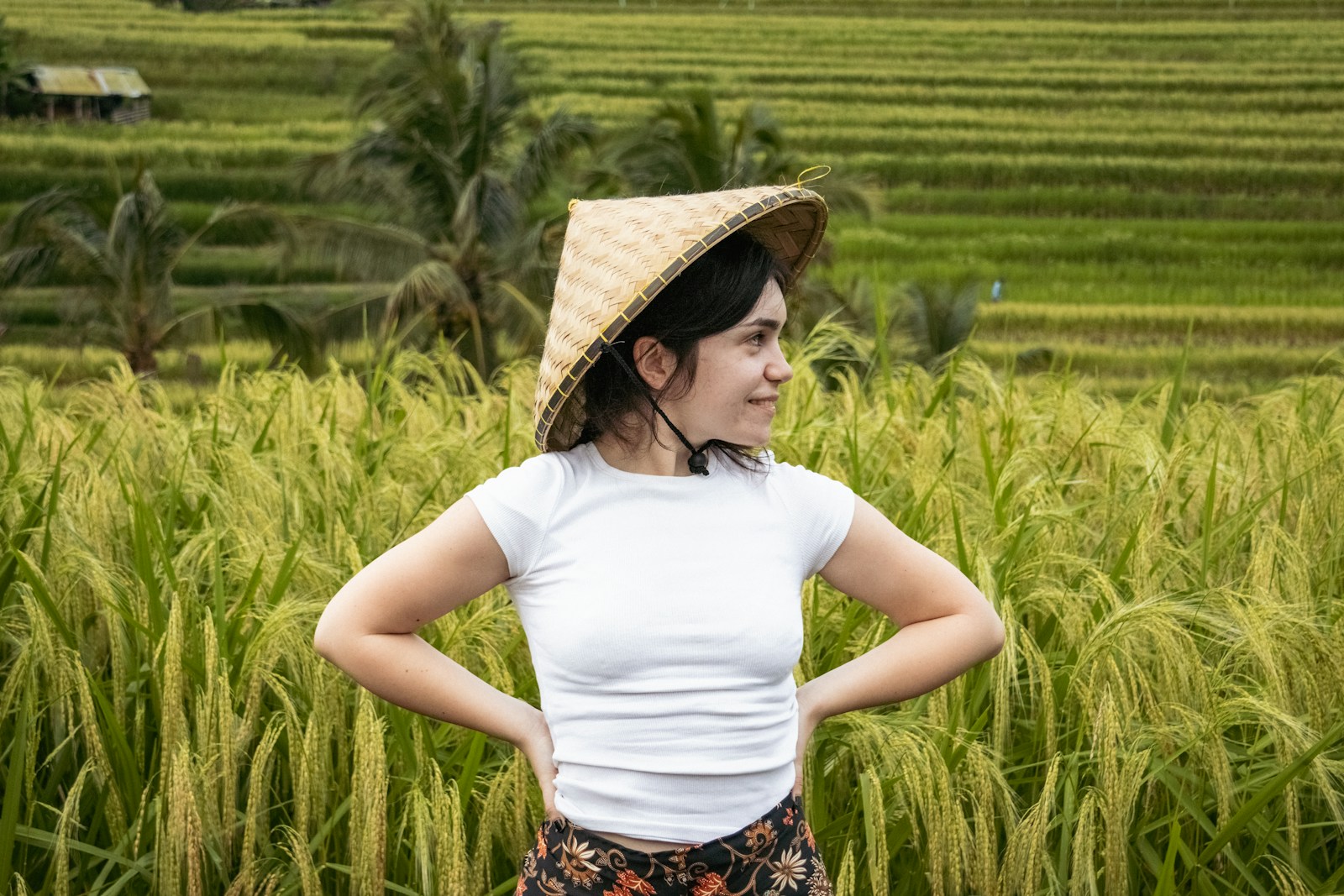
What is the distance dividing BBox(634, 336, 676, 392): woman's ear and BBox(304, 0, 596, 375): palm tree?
851cm

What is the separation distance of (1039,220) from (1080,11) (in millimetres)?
1774

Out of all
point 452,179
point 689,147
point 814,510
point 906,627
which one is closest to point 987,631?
point 906,627

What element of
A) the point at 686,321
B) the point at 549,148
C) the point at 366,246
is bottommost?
the point at 366,246

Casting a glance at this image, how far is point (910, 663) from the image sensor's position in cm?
104

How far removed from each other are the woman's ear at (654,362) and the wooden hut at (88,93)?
997 centimetres

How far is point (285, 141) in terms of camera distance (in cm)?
1162

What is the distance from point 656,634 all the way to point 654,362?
0.63 ft

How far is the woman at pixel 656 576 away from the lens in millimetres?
914

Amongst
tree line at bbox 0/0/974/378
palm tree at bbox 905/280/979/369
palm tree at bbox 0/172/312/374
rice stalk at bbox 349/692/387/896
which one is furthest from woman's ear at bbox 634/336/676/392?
palm tree at bbox 905/280/979/369

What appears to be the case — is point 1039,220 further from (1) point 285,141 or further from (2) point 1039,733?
(2) point 1039,733

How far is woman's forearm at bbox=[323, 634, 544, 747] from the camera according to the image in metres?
0.96

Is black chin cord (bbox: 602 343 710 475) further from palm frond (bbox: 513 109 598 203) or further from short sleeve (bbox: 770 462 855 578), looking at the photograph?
palm frond (bbox: 513 109 598 203)

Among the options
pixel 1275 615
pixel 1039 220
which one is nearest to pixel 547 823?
pixel 1275 615

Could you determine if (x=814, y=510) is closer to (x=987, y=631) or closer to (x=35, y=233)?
(x=987, y=631)
